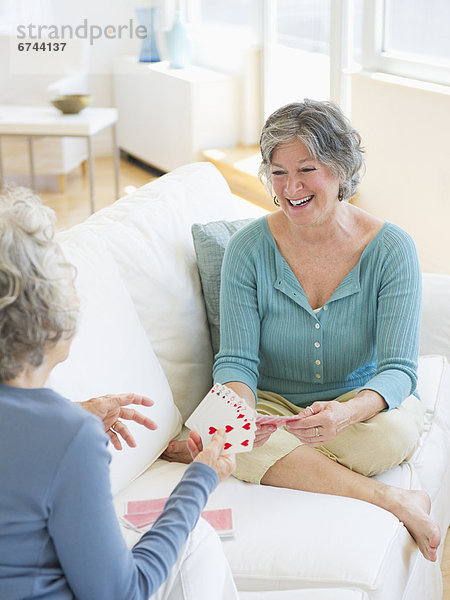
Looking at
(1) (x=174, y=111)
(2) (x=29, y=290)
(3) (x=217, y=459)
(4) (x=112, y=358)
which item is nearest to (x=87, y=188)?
(1) (x=174, y=111)

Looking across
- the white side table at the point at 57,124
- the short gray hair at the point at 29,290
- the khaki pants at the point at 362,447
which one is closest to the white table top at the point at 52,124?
the white side table at the point at 57,124

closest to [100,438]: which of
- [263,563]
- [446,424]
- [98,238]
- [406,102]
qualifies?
[263,563]

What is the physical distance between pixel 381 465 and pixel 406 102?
2588 millimetres

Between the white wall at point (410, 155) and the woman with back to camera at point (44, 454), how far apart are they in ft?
10.0

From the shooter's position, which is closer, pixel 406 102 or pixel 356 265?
pixel 356 265

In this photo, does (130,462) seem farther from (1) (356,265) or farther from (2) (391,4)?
(2) (391,4)

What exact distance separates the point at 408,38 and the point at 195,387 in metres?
→ 2.70

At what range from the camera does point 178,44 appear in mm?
6293

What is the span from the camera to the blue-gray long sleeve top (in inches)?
38.8

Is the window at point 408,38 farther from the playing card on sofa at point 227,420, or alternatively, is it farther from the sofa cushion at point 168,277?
the playing card on sofa at point 227,420

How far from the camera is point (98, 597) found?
104 cm

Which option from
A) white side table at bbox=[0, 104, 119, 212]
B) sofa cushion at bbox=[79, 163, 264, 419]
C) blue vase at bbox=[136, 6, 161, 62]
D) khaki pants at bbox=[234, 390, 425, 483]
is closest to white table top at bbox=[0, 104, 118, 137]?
white side table at bbox=[0, 104, 119, 212]

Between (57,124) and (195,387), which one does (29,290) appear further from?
(57,124)

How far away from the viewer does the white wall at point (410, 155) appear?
3.78m
